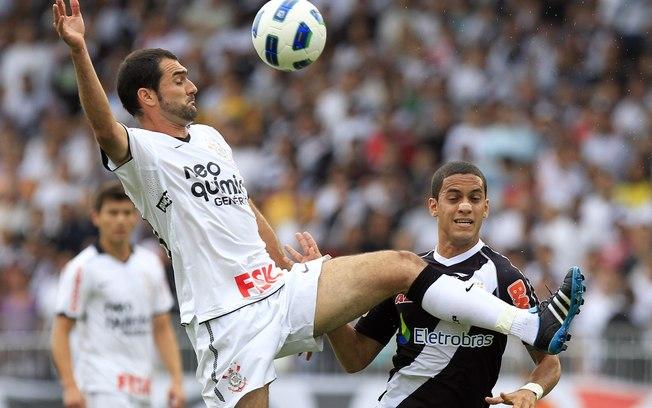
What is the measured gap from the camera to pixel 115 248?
36.5 ft

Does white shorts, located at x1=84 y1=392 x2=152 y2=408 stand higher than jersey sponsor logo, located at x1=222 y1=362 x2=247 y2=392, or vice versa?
jersey sponsor logo, located at x1=222 y1=362 x2=247 y2=392

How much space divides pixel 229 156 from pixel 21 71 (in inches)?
538

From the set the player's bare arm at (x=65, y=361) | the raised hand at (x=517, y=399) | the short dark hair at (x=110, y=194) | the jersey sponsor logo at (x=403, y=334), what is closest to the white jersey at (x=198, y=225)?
the jersey sponsor logo at (x=403, y=334)

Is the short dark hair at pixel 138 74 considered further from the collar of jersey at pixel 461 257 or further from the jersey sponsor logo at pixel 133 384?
the jersey sponsor logo at pixel 133 384

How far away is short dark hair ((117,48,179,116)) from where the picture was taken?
7.69 m

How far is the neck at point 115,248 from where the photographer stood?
1110 cm

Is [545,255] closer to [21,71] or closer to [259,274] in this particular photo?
[259,274]

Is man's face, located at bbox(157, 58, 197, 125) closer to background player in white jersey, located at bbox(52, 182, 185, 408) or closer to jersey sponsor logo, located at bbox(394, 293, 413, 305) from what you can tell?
jersey sponsor logo, located at bbox(394, 293, 413, 305)

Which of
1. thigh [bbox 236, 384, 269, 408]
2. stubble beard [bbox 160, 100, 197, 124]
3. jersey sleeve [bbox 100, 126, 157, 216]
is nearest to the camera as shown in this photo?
thigh [bbox 236, 384, 269, 408]

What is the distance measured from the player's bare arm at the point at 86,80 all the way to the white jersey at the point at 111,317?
3.80m

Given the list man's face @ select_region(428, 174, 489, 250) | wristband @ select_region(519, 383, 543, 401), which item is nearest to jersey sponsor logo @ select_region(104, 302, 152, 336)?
man's face @ select_region(428, 174, 489, 250)

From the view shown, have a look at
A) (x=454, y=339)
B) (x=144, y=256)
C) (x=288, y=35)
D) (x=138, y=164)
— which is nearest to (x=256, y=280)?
(x=138, y=164)

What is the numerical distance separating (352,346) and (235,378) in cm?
80

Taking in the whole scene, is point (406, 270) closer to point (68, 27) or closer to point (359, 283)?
point (359, 283)
